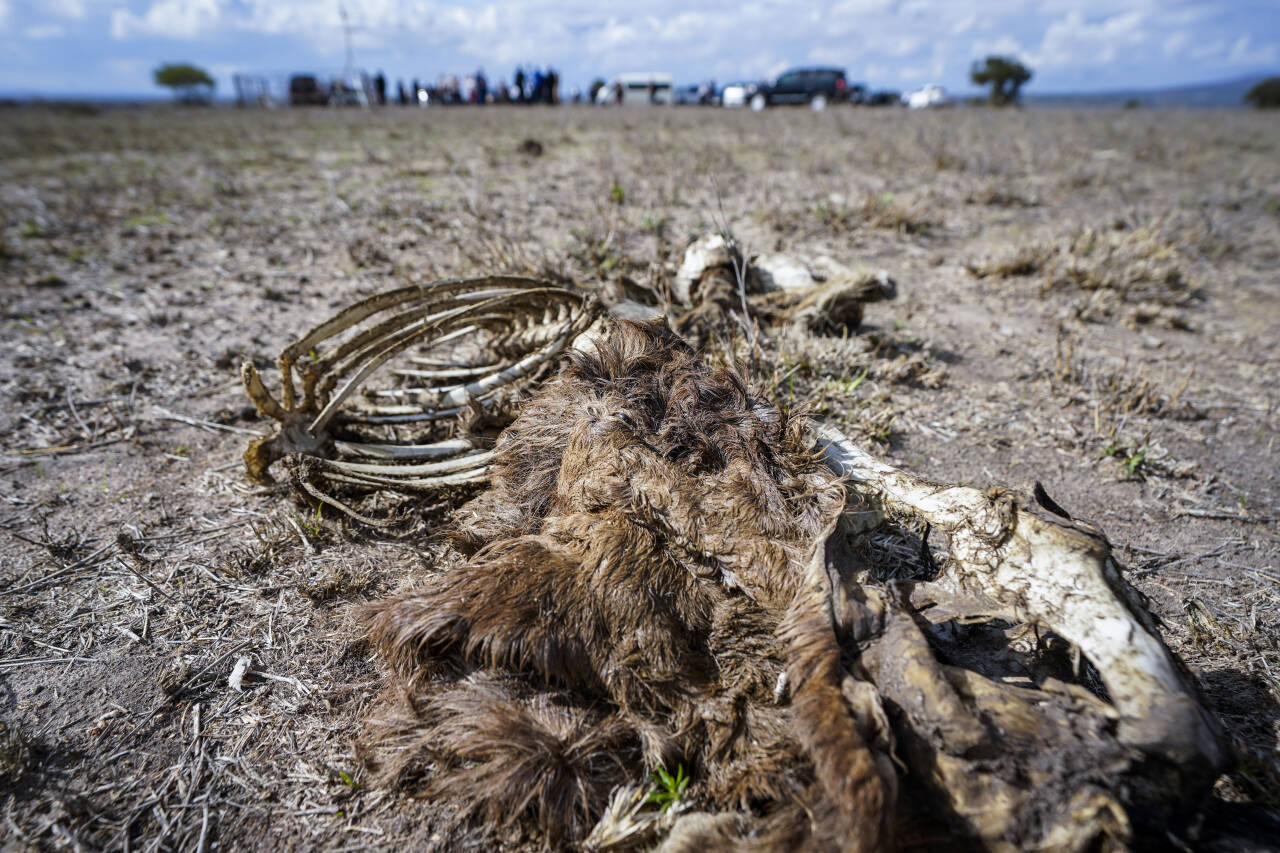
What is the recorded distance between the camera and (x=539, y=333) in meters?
3.14

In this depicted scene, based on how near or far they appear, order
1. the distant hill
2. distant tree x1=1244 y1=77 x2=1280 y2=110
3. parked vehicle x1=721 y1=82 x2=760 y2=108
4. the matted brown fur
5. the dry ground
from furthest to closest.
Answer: the distant hill → distant tree x1=1244 y1=77 x2=1280 y2=110 → parked vehicle x1=721 y1=82 x2=760 y2=108 → the dry ground → the matted brown fur

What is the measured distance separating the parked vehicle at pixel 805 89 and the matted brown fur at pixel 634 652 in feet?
88.2

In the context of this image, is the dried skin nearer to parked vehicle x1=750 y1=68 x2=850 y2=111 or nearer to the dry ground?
the dry ground

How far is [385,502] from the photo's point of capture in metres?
2.83

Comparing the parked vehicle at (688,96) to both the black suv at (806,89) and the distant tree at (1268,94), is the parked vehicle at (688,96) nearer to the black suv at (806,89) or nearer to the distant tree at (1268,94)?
the black suv at (806,89)

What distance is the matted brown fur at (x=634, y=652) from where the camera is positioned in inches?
59.0

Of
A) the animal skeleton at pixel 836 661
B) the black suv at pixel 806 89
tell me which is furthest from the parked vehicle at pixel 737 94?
the animal skeleton at pixel 836 661

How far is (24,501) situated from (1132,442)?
5.37 metres

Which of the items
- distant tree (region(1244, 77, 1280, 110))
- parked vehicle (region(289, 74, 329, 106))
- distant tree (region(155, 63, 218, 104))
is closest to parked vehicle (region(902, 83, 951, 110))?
distant tree (region(1244, 77, 1280, 110))

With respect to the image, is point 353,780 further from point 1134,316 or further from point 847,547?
point 1134,316

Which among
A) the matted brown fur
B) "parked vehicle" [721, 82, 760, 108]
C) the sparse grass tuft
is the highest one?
"parked vehicle" [721, 82, 760, 108]

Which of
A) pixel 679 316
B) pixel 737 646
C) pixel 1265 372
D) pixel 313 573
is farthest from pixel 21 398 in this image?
pixel 1265 372

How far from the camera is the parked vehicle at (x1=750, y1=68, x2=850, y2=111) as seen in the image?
25.8 metres

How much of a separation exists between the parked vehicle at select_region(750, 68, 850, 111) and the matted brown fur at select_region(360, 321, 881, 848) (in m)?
26.9
